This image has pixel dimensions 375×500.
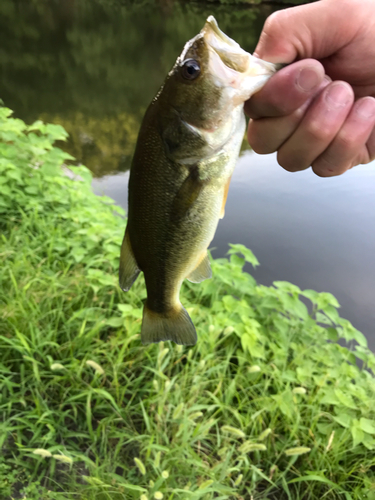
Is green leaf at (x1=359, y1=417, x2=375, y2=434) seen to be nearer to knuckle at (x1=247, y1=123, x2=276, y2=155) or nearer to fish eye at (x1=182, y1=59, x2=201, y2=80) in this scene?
knuckle at (x1=247, y1=123, x2=276, y2=155)

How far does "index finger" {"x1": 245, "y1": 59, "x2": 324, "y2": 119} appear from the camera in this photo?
123 cm

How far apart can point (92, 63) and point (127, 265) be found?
16.3m

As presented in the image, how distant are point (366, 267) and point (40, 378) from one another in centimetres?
534

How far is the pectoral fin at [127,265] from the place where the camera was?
4.76 ft

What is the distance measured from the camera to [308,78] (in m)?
1.23

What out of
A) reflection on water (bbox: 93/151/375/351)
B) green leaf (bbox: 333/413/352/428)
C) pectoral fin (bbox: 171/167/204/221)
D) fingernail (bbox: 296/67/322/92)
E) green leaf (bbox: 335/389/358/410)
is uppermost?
fingernail (bbox: 296/67/322/92)

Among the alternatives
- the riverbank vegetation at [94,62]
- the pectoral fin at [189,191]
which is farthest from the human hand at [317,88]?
the riverbank vegetation at [94,62]

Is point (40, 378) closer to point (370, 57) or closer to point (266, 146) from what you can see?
point (266, 146)

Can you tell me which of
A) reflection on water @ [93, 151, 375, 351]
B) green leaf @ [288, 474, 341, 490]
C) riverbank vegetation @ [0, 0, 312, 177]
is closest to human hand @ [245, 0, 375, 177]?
green leaf @ [288, 474, 341, 490]

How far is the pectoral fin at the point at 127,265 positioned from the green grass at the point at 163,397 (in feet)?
2.74

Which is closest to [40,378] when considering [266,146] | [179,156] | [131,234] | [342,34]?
[131,234]

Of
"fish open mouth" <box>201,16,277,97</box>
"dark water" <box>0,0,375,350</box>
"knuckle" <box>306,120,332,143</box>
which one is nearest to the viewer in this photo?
"fish open mouth" <box>201,16,277,97</box>

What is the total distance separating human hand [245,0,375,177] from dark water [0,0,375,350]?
3.97 meters

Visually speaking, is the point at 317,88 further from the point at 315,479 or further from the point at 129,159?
the point at 129,159
